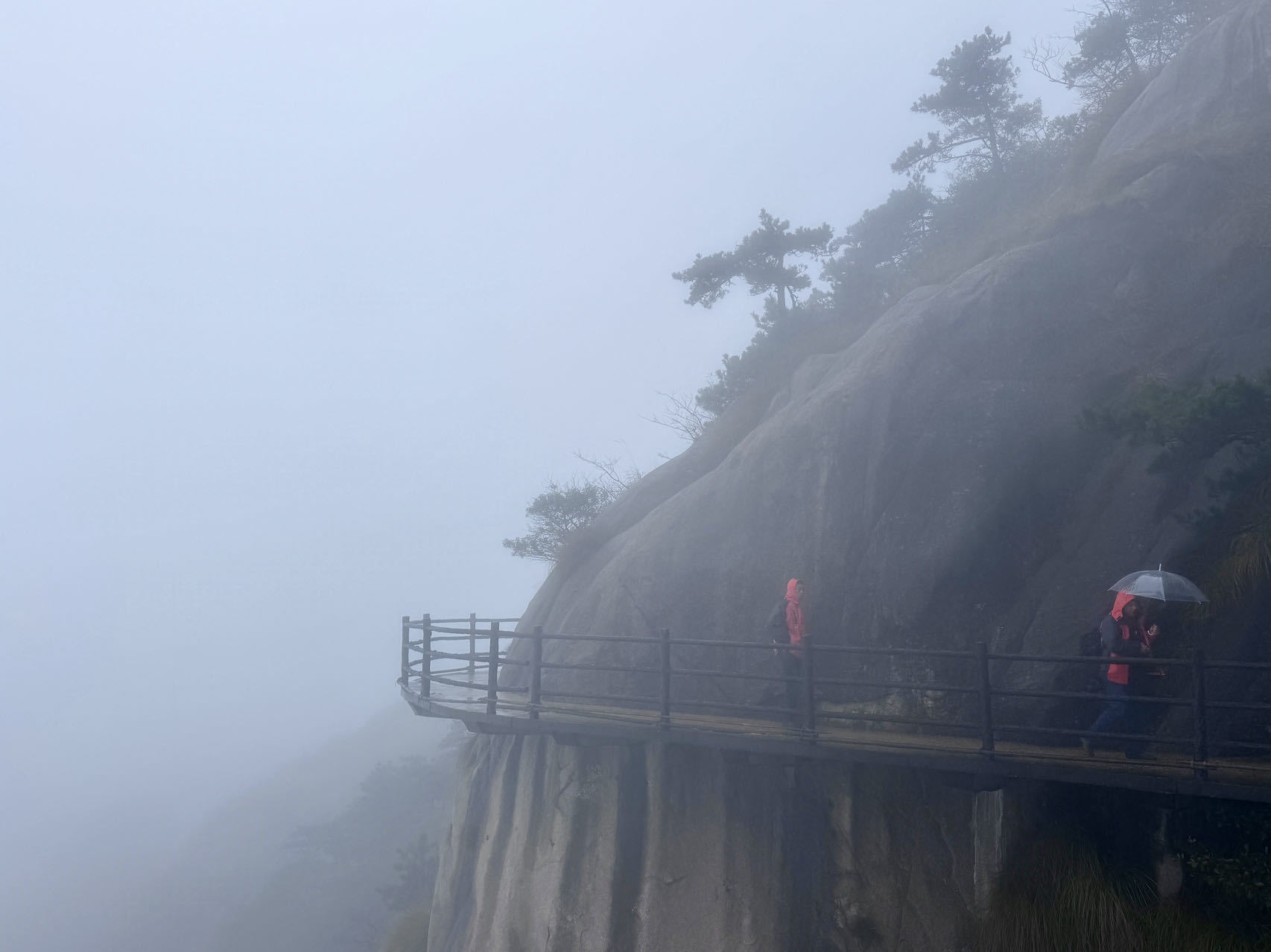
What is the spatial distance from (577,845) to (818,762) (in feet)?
10.8

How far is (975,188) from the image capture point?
24.2m

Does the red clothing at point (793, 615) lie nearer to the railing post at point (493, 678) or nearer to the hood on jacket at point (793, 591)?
the hood on jacket at point (793, 591)

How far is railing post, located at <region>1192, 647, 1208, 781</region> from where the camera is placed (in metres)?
7.86

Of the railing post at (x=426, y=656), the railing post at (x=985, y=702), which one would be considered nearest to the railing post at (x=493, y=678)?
the railing post at (x=426, y=656)

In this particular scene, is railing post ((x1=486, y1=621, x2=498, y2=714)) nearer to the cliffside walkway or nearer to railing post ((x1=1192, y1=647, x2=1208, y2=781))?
the cliffside walkway

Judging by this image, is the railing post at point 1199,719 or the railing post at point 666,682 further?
the railing post at point 666,682

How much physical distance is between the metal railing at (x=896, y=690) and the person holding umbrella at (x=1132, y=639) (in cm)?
18

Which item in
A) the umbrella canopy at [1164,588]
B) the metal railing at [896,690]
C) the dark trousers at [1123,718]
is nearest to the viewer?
the metal railing at [896,690]

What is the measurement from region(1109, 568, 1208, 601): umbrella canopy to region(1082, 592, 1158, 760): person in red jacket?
187mm

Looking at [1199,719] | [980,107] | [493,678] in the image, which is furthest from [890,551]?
[980,107]

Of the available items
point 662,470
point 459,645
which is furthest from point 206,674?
point 662,470

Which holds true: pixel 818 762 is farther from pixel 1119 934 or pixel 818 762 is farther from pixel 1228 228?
pixel 1228 228

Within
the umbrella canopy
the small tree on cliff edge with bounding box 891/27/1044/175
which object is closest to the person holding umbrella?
the umbrella canopy

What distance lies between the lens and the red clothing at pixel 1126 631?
29.7 feet
